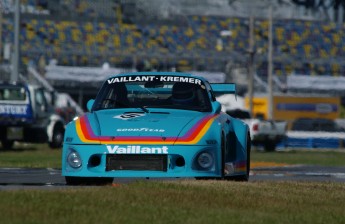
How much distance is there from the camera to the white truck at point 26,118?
121ft

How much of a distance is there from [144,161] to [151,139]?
0.26 metres

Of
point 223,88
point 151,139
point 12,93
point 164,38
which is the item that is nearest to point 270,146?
point 12,93

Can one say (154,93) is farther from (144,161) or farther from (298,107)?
(298,107)

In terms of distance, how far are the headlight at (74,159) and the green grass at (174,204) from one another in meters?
1.21

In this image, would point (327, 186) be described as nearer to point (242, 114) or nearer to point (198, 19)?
point (242, 114)

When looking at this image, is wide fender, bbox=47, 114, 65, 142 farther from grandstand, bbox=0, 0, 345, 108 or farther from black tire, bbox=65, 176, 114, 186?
grandstand, bbox=0, 0, 345, 108

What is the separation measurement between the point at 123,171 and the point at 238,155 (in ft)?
7.73

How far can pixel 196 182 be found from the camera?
1264cm

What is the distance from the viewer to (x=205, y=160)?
12.9m

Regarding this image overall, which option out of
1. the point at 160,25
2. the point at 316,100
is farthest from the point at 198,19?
the point at 316,100

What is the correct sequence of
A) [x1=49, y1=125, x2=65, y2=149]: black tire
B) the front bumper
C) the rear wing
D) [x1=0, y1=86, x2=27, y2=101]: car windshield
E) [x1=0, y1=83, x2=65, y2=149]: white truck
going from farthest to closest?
[x1=49, y1=125, x2=65, y2=149]: black tire, [x1=0, y1=86, x2=27, y2=101]: car windshield, [x1=0, y1=83, x2=65, y2=149]: white truck, the rear wing, the front bumper

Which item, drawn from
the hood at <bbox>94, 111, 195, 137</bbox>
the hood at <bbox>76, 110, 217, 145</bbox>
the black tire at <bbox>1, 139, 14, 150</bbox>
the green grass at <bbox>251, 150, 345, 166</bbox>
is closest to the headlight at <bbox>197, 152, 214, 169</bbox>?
the hood at <bbox>76, 110, 217, 145</bbox>

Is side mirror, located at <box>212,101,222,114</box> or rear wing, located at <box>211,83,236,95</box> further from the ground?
rear wing, located at <box>211,83,236,95</box>

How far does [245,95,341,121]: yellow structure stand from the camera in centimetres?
6900
